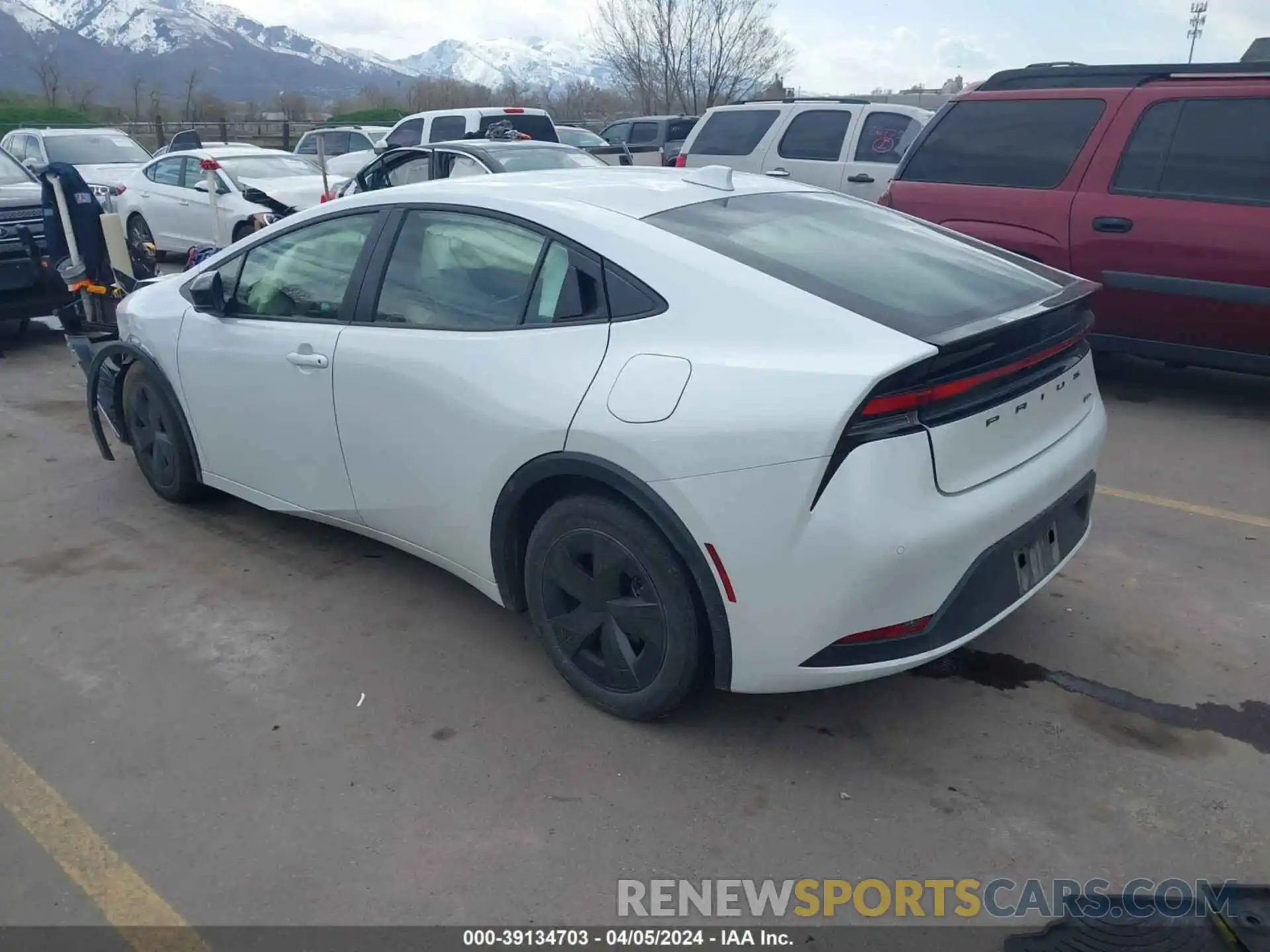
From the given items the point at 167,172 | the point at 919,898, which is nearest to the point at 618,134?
the point at 167,172

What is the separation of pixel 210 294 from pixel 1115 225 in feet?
16.5

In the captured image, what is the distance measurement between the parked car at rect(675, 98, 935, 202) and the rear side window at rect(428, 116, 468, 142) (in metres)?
3.15

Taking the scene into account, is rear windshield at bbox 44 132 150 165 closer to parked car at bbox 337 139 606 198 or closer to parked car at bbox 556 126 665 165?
parked car at bbox 556 126 665 165

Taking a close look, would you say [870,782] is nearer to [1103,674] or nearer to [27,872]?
[1103,674]

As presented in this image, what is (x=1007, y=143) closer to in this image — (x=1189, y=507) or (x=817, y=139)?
(x=1189, y=507)

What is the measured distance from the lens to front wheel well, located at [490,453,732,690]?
2803mm

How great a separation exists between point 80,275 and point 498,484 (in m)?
4.66

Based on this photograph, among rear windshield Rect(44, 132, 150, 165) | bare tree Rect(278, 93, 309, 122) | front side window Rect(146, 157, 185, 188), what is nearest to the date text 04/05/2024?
front side window Rect(146, 157, 185, 188)

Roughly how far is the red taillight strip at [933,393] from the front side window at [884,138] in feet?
28.9

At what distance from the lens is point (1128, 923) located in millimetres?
2398

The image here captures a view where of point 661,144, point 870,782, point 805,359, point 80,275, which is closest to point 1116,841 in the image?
point 870,782

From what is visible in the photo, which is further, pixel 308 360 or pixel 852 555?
pixel 308 360

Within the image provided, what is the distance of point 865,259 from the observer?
322 cm

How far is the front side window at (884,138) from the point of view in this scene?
36.3 ft
